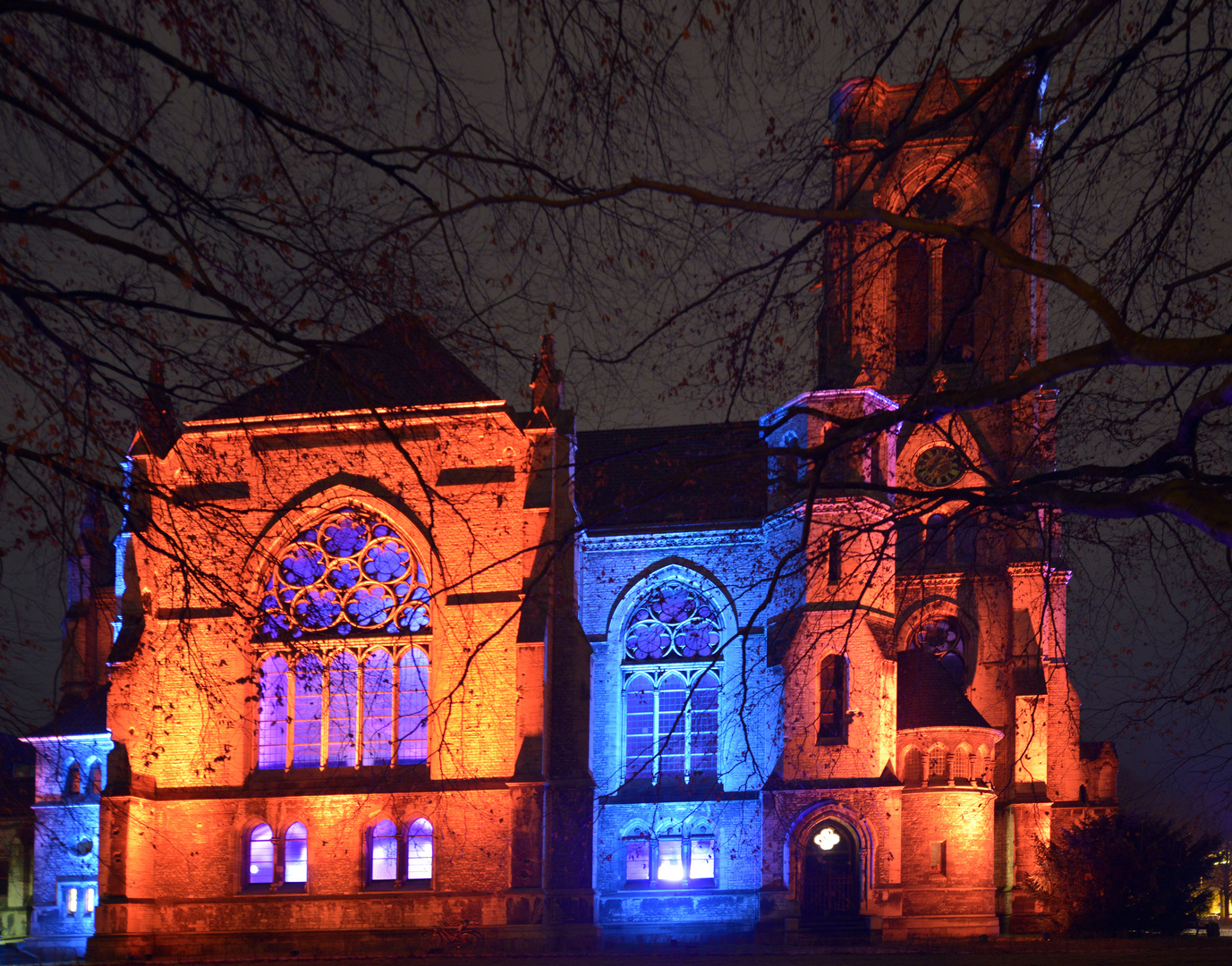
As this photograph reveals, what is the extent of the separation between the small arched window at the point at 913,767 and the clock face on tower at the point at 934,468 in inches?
291

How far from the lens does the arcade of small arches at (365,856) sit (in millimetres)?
30391

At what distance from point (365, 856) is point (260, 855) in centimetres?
264

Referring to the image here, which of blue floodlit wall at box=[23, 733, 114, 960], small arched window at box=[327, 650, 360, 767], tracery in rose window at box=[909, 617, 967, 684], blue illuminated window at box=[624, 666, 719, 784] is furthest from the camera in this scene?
blue floodlit wall at box=[23, 733, 114, 960]

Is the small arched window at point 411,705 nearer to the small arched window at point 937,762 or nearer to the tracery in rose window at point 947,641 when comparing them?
the small arched window at point 937,762

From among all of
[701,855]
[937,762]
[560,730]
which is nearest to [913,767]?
A: [937,762]

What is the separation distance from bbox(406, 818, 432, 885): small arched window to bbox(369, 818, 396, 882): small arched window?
33cm

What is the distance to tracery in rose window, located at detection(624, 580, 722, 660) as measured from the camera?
34.0 m

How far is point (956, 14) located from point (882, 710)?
2445 centimetres

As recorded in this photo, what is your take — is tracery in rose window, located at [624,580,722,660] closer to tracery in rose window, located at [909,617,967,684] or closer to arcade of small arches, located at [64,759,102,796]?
tracery in rose window, located at [909,617,967,684]

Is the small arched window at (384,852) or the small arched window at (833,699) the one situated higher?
the small arched window at (833,699)

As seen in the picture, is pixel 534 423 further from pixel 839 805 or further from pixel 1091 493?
pixel 1091 493

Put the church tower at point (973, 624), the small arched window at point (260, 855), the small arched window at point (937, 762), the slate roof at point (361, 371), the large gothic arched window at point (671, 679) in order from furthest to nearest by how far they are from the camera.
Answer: the large gothic arched window at point (671, 679), the small arched window at point (937, 762), the small arched window at point (260, 855), the church tower at point (973, 624), the slate roof at point (361, 371)

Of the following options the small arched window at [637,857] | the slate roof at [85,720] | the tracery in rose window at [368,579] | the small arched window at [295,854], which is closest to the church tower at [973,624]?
the small arched window at [637,857]

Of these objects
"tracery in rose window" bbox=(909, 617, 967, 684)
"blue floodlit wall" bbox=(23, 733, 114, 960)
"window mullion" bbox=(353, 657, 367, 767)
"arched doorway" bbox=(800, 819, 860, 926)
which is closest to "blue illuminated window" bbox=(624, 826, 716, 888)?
"arched doorway" bbox=(800, 819, 860, 926)
